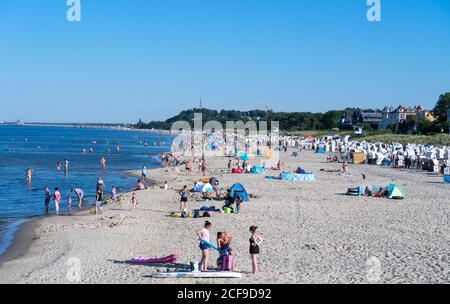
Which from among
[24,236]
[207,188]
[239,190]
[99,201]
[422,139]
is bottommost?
[24,236]

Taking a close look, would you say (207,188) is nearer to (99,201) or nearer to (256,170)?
(99,201)

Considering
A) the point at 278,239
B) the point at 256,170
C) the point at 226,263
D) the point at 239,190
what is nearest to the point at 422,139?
the point at 256,170

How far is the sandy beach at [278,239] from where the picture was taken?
11.1 metres

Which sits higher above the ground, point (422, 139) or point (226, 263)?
point (422, 139)

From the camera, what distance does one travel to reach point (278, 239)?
567 inches

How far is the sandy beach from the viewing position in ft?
36.3

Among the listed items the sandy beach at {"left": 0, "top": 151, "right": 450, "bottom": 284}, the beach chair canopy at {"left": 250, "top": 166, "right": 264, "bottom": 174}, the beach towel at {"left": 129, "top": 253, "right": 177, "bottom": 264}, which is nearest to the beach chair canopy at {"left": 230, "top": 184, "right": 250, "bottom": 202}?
the sandy beach at {"left": 0, "top": 151, "right": 450, "bottom": 284}

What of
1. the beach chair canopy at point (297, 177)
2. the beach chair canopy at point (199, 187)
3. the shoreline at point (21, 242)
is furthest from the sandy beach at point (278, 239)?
the beach chair canopy at point (297, 177)

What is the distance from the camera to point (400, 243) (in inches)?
539

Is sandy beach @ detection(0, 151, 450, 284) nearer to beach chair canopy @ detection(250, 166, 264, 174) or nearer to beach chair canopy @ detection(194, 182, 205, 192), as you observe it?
beach chair canopy @ detection(194, 182, 205, 192)

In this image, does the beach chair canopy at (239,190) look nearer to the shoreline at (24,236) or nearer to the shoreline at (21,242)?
the shoreline at (24,236)

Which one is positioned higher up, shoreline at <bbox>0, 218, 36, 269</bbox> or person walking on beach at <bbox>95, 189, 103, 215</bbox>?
person walking on beach at <bbox>95, 189, 103, 215</bbox>
